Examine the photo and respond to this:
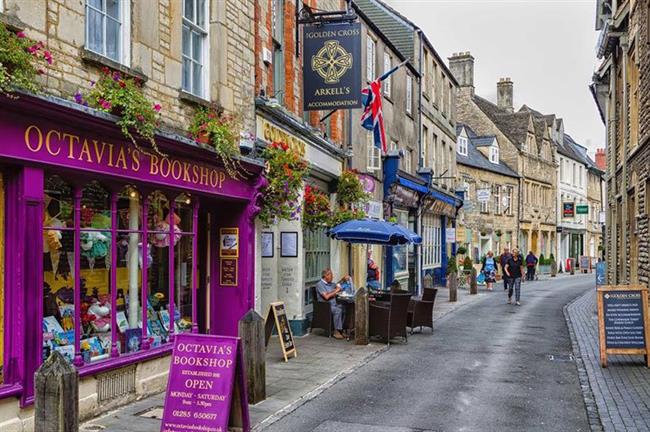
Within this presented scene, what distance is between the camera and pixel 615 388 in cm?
945

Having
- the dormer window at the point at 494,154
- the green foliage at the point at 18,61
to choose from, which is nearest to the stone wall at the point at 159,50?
the green foliage at the point at 18,61

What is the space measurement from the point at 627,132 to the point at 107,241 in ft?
46.5

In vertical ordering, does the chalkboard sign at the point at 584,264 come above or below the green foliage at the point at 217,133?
below

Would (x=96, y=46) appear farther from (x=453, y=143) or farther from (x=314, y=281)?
(x=453, y=143)

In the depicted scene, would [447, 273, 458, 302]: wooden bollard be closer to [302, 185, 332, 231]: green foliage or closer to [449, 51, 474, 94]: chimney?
[302, 185, 332, 231]: green foliage

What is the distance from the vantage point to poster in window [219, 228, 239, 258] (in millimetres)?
11289

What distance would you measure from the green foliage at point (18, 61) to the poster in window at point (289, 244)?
25.2 feet

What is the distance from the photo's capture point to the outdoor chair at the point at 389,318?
1318cm

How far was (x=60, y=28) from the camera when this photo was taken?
7.20 metres

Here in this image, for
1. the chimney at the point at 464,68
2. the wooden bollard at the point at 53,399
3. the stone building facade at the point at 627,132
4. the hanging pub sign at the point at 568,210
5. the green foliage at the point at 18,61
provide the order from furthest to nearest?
the hanging pub sign at the point at 568,210
the chimney at the point at 464,68
the stone building facade at the point at 627,132
the green foliage at the point at 18,61
the wooden bollard at the point at 53,399

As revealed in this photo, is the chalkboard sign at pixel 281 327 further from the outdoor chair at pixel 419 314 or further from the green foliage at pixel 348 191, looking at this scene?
the green foliage at pixel 348 191

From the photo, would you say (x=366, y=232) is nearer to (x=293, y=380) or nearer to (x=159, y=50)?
(x=293, y=380)

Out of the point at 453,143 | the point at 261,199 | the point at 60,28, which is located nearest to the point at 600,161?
the point at 453,143

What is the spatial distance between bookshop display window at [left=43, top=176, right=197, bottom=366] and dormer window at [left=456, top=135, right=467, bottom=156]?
29.9 metres
